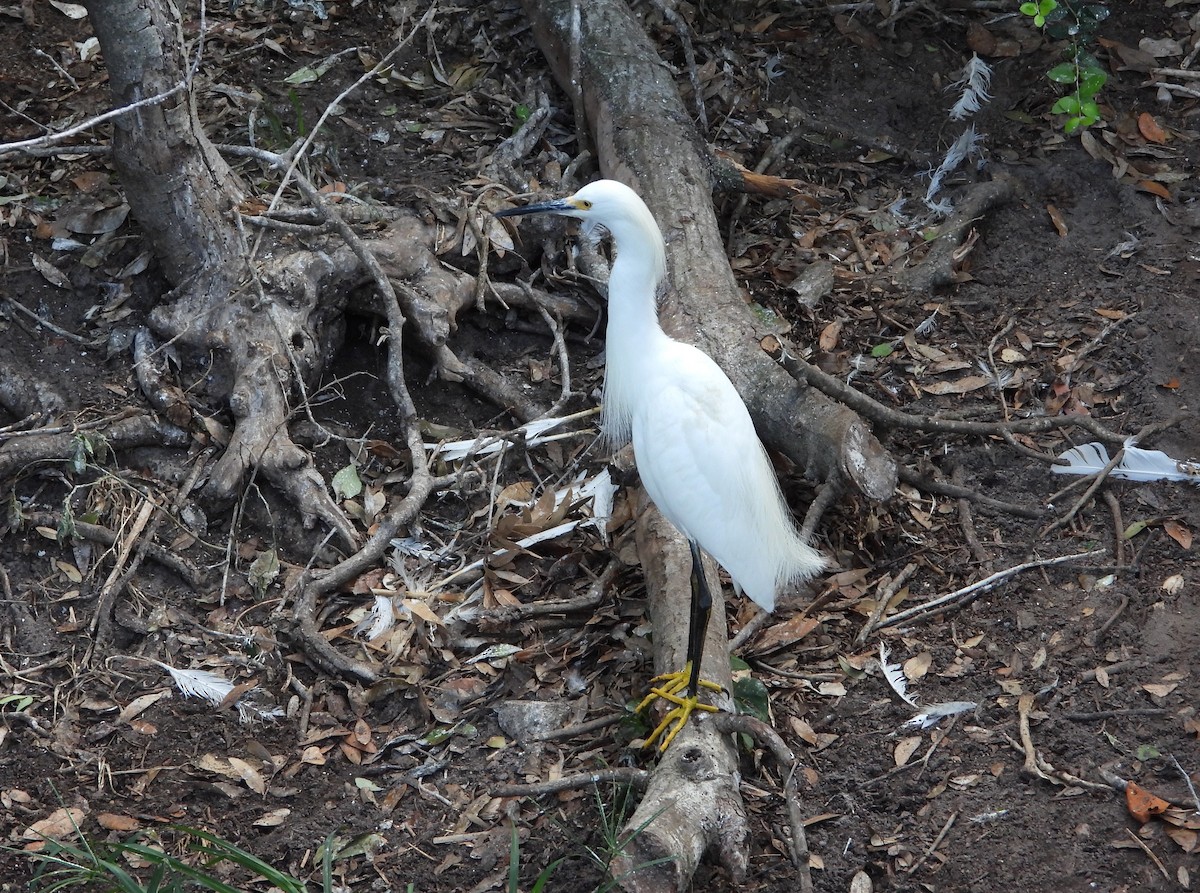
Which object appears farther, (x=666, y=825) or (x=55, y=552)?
(x=55, y=552)

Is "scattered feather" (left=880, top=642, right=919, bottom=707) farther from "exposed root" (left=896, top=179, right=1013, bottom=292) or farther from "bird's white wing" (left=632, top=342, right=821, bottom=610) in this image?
"exposed root" (left=896, top=179, right=1013, bottom=292)

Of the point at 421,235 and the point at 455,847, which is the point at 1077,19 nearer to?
the point at 421,235

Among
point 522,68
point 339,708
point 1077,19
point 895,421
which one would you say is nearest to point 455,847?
point 339,708

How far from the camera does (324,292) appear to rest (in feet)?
13.3

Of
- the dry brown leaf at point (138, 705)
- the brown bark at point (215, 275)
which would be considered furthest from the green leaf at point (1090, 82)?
the dry brown leaf at point (138, 705)

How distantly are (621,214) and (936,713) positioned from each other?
1.80 metres

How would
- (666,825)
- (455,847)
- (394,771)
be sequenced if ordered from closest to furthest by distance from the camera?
(666,825) → (455,847) → (394,771)

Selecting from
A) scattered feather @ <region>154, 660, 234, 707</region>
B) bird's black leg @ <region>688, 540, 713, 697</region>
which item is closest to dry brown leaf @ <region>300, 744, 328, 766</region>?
scattered feather @ <region>154, 660, 234, 707</region>

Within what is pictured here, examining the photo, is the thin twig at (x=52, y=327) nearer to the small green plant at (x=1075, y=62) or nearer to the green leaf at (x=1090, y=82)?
the small green plant at (x=1075, y=62)

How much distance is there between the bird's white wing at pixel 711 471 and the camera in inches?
124

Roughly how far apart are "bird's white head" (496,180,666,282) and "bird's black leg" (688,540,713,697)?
95 cm

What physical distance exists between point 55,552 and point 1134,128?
16.9ft

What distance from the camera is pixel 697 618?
3125mm

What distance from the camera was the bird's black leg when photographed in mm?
3078
